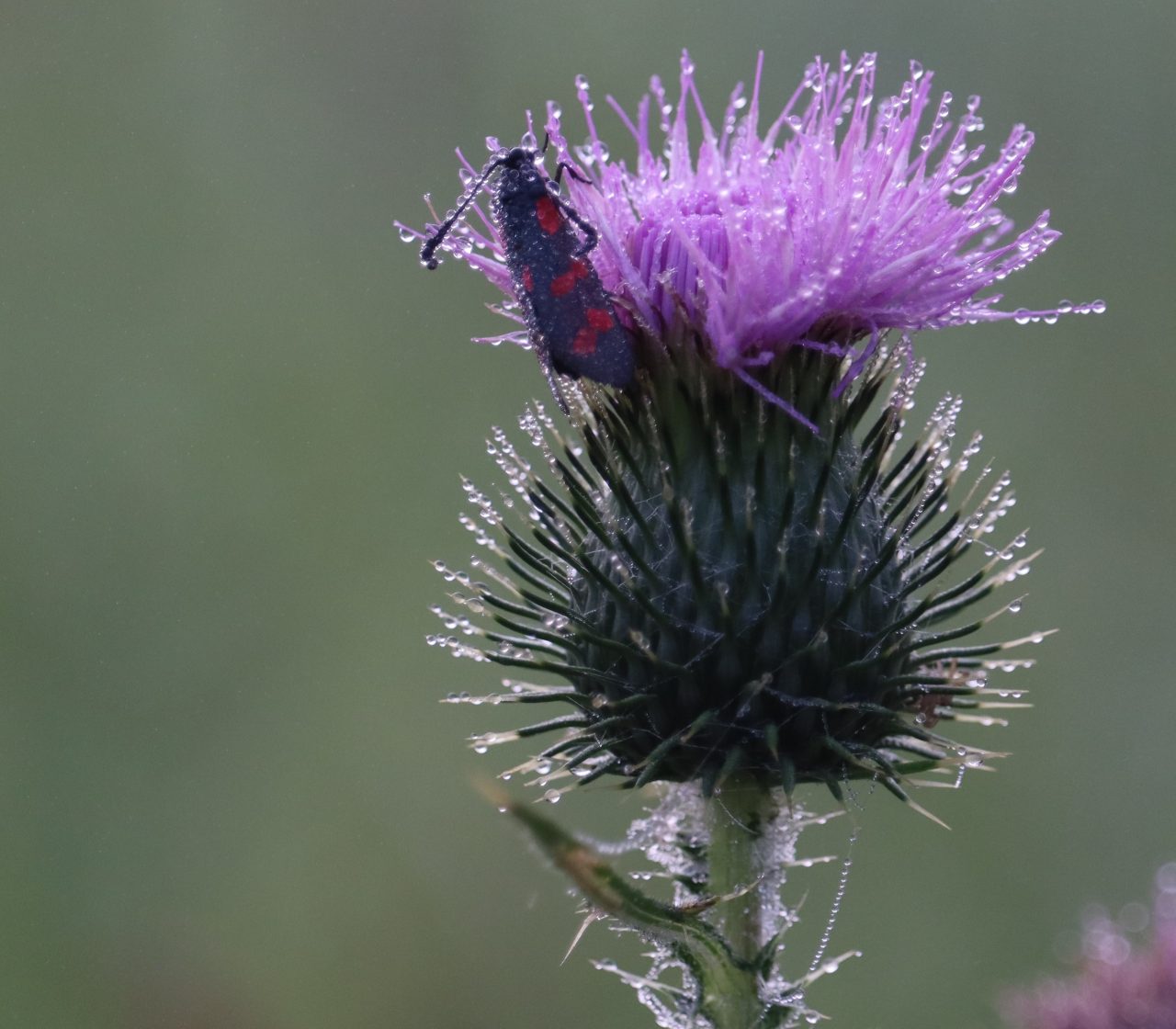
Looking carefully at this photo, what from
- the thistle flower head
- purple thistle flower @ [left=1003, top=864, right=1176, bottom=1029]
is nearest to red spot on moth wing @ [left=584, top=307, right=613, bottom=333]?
the thistle flower head

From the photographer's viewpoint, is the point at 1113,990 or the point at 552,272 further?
the point at 1113,990

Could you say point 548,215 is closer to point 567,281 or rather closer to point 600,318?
point 567,281

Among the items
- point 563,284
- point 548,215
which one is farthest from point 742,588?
point 548,215

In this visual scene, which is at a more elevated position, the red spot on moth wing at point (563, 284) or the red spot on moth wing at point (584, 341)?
the red spot on moth wing at point (563, 284)

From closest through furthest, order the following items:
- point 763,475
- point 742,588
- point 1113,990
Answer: point 742,588
point 763,475
point 1113,990

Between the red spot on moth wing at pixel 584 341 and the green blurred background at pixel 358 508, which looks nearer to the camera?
the red spot on moth wing at pixel 584 341

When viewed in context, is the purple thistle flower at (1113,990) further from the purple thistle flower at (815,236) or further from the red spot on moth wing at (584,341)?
the red spot on moth wing at (584,341)

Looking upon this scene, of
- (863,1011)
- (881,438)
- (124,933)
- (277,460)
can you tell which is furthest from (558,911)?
(881,438)

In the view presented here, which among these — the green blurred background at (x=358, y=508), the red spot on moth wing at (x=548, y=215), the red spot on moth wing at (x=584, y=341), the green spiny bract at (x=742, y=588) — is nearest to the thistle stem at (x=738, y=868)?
the green spiny bract at (x=742, y=588)
